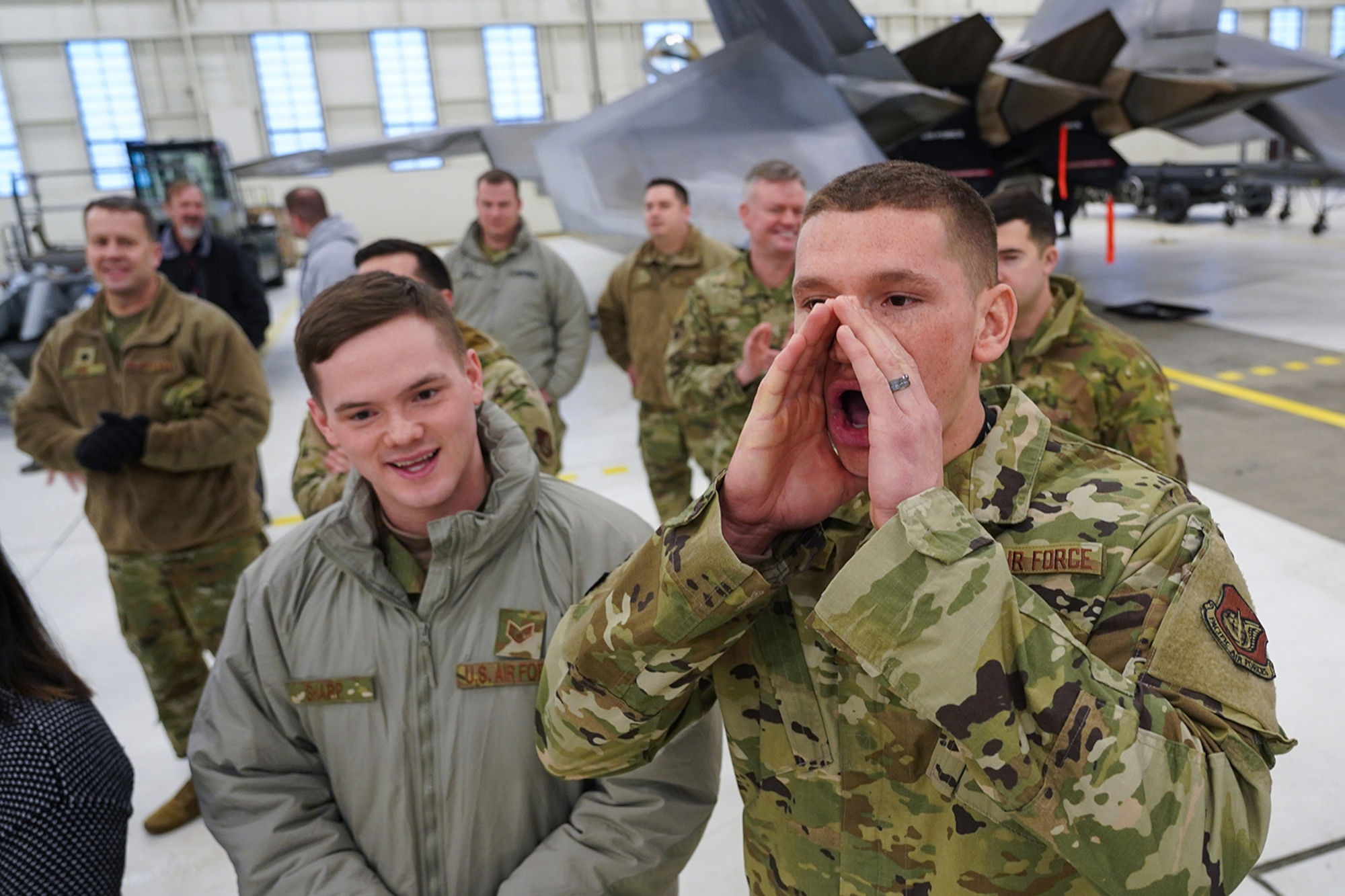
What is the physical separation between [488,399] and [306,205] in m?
5.00

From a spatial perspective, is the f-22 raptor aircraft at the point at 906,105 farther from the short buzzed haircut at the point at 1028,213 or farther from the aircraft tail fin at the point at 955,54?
the short buzzed haircut at the point at 1028,213

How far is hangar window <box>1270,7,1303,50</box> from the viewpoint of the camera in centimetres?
2816

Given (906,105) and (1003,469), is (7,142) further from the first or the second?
(1003,469)

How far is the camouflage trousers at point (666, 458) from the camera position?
4.93m

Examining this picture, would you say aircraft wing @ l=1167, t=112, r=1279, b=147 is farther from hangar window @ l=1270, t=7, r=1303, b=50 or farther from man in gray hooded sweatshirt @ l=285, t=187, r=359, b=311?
hangar window @ l=1270, t=7, r=1303, b=50

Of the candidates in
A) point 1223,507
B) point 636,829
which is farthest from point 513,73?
point 636,829

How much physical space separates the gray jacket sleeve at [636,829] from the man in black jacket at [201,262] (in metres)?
5.36

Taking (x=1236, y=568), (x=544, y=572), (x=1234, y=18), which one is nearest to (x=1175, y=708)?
(x=1236, y=568)

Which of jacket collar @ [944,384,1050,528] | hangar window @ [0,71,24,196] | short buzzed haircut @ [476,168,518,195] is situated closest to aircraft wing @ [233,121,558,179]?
short buzzed haircut @ [476,168,518,195]

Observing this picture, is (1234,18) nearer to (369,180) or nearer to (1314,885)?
(369,180)

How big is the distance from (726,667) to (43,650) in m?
1.18

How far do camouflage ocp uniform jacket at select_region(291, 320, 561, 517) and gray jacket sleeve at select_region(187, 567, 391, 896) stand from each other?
0.97 m

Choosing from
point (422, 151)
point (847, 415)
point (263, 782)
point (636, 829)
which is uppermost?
point (422, 151)

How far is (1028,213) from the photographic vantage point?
2.93m
